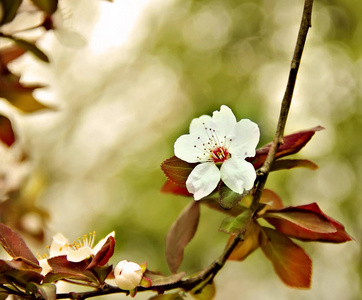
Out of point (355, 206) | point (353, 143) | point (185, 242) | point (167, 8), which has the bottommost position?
point (355, 206)

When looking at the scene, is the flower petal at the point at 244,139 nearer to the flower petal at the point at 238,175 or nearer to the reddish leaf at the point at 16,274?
the flower petal at the point at 238,175

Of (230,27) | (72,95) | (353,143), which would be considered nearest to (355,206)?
(353,143)

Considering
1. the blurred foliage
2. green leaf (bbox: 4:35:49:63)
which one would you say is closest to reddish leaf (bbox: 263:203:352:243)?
green leaf (bbox: 4:35:49:63)

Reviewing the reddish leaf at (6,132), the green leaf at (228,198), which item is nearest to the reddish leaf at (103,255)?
the green leaf at (228,198)

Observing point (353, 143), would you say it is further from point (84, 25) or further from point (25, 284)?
point (25, 284)

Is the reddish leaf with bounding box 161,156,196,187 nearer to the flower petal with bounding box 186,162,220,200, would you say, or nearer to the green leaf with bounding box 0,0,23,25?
the flower petal with bounding box 186,162,220,200
